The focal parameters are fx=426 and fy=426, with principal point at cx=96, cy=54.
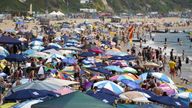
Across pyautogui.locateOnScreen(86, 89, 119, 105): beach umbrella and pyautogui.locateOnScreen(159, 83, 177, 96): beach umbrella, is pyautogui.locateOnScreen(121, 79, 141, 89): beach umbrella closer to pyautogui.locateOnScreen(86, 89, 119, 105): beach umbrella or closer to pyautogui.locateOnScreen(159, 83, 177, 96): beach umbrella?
pyautogui.locateOnScreen(159, 83, 177, 96): beach umbrella

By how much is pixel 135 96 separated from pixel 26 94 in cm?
355

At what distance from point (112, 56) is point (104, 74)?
5158 millimetres

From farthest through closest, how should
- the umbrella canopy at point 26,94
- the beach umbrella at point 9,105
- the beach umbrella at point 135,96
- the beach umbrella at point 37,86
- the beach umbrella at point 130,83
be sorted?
the beach umbrella at point 130,83 < the beach umbrella at point 135,96 < the beach umbrella at point 37,86 < the umbrella canopy at point 26,94 < the beach umbrella at point 9,105

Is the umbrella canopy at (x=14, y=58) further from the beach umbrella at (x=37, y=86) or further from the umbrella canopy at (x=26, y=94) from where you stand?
the umbrella canopy at (x=26, y=94)

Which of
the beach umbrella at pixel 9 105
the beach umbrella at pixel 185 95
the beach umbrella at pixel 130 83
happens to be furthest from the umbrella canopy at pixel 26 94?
the beach umbrella at pixel 185 95

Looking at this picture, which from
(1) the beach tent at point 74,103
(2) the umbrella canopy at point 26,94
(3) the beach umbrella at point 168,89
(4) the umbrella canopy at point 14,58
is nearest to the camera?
(1) the beach tent at point 74,103

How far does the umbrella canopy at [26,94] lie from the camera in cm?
1235

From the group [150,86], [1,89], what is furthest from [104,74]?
[1,89]

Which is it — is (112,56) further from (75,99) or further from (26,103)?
(75,99)

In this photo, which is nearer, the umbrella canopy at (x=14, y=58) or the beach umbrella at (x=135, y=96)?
the beach umbrella at (x=135, y=96)

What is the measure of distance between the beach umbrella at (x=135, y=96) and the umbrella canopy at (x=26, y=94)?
96.9 inches

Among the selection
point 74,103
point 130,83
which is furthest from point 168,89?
point 74,103

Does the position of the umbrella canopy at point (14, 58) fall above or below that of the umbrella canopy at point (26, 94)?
above

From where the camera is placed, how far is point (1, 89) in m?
16.8
